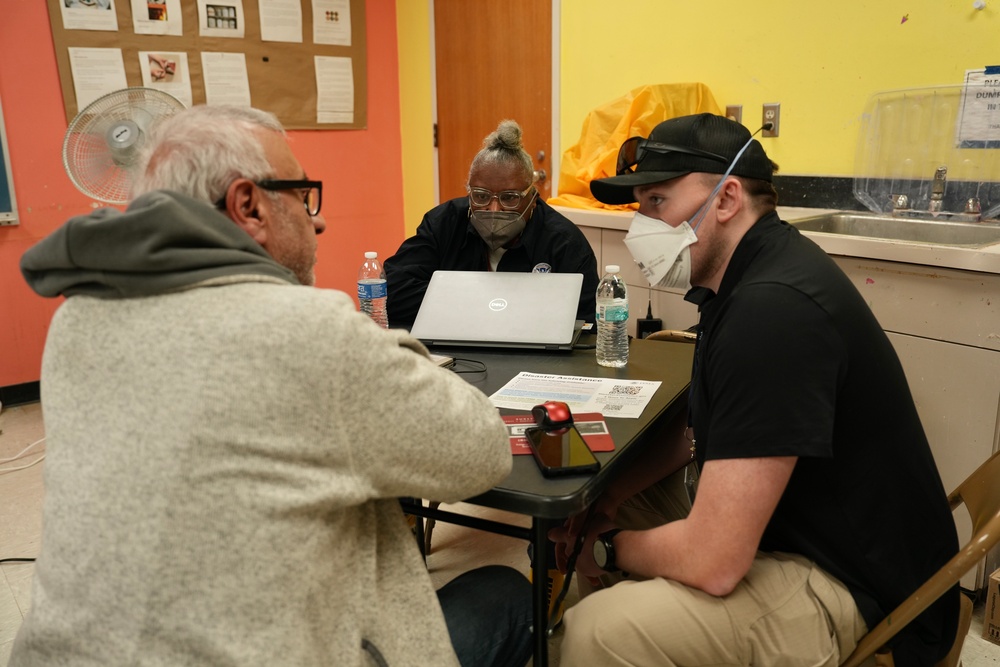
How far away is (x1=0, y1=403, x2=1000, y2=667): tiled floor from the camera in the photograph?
187cm

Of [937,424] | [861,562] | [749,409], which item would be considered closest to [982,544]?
[861,562]

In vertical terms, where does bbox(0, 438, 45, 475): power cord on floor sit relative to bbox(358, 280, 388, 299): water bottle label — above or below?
below

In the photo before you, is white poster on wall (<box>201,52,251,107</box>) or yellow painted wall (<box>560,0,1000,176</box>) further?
white poster on wall (<box>201,52,251,107</box>)

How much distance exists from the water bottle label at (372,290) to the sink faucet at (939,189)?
1799mm

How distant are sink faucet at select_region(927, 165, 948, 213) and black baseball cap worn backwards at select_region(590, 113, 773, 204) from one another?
1.44 meters

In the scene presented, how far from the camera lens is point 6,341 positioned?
3441 millimetres

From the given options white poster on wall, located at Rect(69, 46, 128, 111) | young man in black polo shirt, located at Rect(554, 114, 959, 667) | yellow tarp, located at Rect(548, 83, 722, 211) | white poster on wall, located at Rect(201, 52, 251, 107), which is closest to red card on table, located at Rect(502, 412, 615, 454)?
young man in black polo shirt, located at Rect(554, 114, 959, 667)

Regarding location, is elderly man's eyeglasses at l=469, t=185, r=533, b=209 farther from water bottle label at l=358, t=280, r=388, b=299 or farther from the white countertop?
the white countertop

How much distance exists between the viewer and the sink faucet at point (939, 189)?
2420mm

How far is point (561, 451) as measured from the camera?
→ 116cm

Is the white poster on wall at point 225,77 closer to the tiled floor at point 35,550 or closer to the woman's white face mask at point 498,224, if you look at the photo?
the tiled floor at point 35,550

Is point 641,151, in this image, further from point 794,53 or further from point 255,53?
point 255,53

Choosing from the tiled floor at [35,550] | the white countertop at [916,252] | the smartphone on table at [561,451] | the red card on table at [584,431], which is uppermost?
the white countertop at [916,252]

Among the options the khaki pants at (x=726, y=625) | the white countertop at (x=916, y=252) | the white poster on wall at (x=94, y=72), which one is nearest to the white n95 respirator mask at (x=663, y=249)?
the khaki pants at (x=726, y=625)
